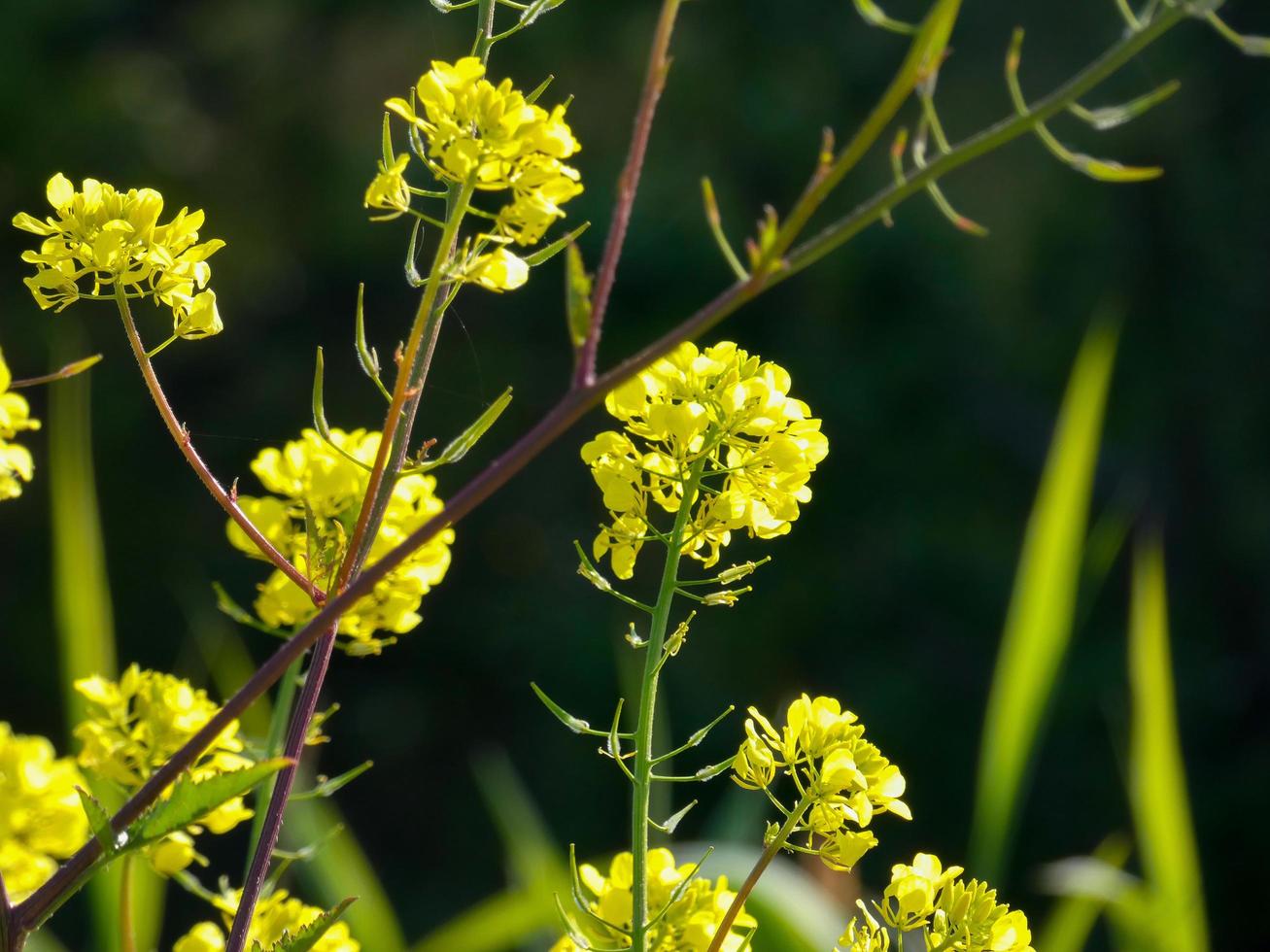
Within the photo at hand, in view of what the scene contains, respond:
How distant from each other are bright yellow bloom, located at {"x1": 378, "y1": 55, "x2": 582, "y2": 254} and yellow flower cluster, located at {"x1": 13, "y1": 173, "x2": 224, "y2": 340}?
56 millimetres

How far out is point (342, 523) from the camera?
399 millimetres

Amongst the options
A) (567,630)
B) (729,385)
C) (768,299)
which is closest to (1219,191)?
(768,299)

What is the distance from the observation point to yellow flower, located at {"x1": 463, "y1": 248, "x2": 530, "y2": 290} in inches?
11.3

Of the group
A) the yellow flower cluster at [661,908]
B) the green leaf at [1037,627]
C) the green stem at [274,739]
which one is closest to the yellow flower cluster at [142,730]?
the green stem at [274,739]

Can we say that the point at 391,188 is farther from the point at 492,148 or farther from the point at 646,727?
the point at 646,727

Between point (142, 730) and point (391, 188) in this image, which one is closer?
point (391, 188)

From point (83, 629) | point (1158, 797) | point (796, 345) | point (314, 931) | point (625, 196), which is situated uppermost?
point (796, 345)

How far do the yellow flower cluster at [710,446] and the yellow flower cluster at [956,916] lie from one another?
0.09 meters

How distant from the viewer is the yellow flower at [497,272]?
0.29 meters

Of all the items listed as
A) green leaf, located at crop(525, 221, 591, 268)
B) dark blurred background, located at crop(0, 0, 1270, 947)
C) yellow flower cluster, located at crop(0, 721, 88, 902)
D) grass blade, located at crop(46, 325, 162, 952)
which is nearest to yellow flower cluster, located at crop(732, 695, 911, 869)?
green leaf, located at crop(525, 221, 591, 268)

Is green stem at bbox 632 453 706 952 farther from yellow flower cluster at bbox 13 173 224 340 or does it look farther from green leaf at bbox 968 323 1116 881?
green leaf at bbox 968 323 1116 881

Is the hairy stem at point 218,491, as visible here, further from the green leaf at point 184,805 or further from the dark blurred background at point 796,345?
the dark blurred background at point 796,345

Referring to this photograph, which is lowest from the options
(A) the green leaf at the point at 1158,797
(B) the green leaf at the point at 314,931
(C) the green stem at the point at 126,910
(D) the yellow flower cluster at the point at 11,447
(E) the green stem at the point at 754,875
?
(B) the green leaf at the point at 314,931

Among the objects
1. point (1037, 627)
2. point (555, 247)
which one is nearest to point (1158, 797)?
point (1037, 627)
